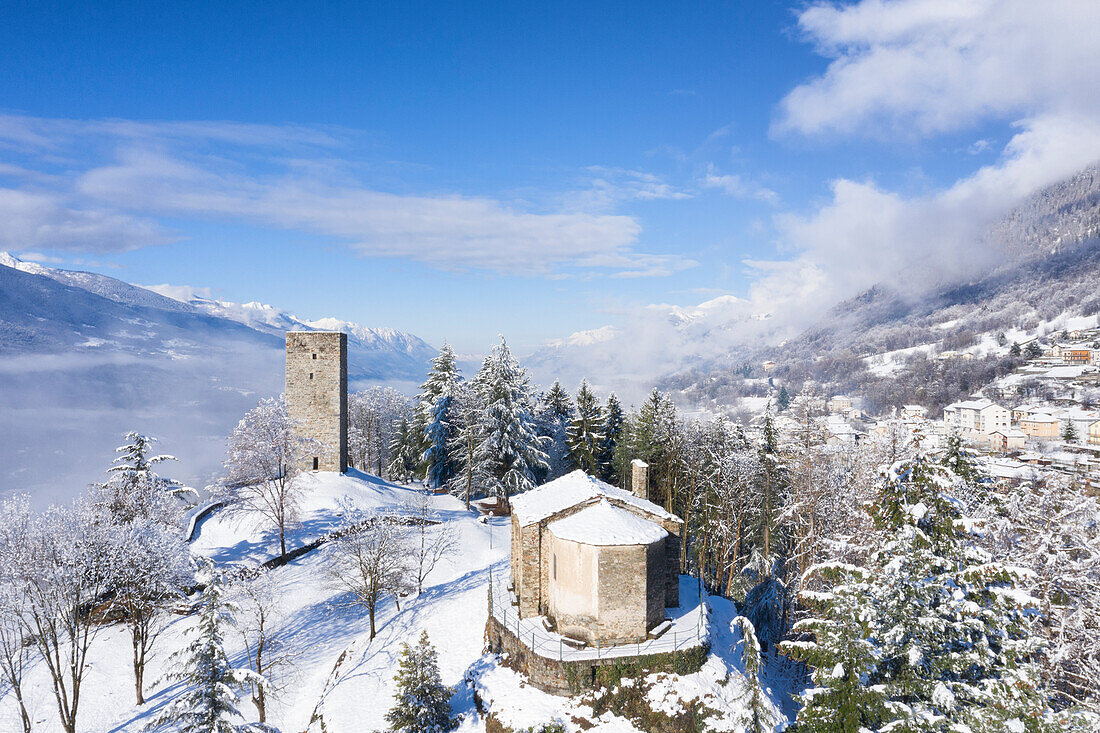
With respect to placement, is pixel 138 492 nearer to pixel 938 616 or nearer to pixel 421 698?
pixel 421 698

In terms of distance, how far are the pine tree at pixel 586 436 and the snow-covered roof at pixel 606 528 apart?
2347 centimetres

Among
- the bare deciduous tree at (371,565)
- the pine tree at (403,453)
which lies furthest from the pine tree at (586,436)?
the bare deciduous tree at (371,565)

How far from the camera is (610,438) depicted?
46.2 metres

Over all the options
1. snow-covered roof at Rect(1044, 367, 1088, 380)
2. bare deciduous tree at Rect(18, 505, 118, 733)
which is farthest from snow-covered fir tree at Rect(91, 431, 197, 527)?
snow-covered roof at Rect(1044, 367, 1088, 380)

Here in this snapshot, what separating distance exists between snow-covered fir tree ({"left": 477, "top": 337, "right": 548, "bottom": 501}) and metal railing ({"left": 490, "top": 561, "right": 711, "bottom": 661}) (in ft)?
57.3

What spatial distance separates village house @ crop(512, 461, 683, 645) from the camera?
1812 cm

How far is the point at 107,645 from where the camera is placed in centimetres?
2148

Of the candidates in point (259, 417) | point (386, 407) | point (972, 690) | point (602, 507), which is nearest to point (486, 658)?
point (602, 507)

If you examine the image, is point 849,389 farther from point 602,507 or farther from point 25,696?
point 25,696

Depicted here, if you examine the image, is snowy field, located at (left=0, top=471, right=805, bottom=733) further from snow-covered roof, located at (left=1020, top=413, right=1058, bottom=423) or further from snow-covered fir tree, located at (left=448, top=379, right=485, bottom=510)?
snow-covered roof, located at (left=1020, top=413, right=1058, bottom=423)

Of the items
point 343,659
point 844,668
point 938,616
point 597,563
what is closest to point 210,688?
point 343,659

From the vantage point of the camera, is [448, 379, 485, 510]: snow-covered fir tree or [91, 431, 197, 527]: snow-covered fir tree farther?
[448, 379, 485, 510]: snow-covered fir tree

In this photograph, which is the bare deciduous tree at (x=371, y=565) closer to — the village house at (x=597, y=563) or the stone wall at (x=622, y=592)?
the village house at (x=597, y=563)

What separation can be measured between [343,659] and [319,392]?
20.2 m
